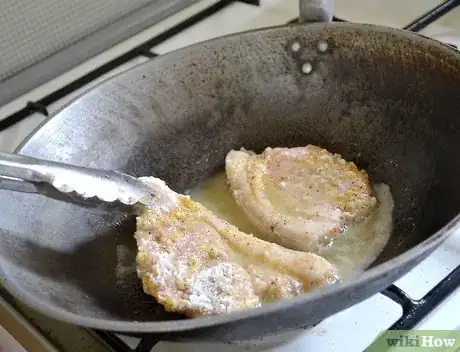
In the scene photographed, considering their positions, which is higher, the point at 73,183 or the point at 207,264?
the point at 73,183

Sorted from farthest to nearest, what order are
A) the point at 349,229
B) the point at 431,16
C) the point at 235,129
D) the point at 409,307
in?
the point at 431,16 → the point at 235,129 → the point at 349,229 → the point at 409,307

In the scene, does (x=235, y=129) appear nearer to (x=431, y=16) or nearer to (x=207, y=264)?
(x=207, y=264)

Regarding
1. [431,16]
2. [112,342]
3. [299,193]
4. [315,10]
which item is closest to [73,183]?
[112,342]

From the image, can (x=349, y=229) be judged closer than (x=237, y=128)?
Yes

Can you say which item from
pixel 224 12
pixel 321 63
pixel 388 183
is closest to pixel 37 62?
pixel 224 12

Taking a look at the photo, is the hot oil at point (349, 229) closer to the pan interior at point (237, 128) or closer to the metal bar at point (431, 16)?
the pan interior at point (237, 128)

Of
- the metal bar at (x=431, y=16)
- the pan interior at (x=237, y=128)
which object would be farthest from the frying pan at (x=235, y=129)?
the metal bar at (x=431, y=16)
